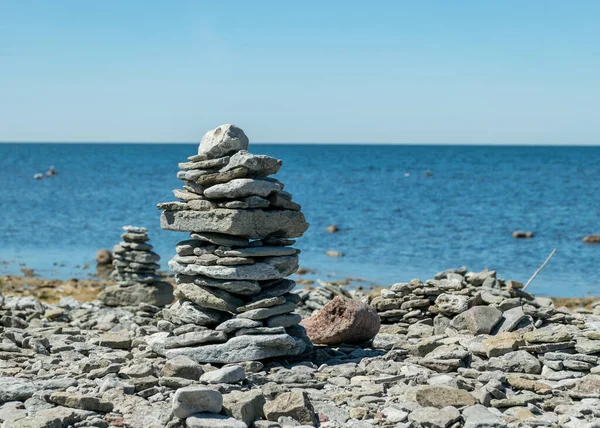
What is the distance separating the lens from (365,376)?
1090 cm

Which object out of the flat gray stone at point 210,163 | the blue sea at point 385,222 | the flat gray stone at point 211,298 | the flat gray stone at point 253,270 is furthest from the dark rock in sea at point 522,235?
the flat gray stone at point 211,298

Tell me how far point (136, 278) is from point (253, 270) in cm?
892

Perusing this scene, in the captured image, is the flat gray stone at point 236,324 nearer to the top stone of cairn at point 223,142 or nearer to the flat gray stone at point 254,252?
the flat gray stone at point 254,252

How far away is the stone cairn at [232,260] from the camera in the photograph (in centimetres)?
1148

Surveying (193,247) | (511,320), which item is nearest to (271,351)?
(193,247)

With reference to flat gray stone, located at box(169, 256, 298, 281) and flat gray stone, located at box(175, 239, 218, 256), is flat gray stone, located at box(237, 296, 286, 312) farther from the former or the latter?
flat gray stone, located at box(175, 239, 218, 256)

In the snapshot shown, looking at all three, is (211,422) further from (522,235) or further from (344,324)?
(522,235)

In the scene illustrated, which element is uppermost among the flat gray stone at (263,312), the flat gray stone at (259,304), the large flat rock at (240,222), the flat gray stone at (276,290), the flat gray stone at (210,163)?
the flat gray stone at (210,163)

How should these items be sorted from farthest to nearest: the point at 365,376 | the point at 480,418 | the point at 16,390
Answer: the point at 365,376 → the point at 16,390 → the point at 480,418

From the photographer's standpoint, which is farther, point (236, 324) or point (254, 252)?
point (254, 252)

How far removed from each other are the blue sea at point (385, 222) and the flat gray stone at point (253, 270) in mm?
1638

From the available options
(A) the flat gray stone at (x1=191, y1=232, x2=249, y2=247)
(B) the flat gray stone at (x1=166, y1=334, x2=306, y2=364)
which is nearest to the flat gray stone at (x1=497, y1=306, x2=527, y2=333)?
(B) the flat gray stone at (x1=166, y1=334, x2=306, y2=364)

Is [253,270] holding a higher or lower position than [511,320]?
higher

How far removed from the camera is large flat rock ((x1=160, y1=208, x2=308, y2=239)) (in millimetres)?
11719
